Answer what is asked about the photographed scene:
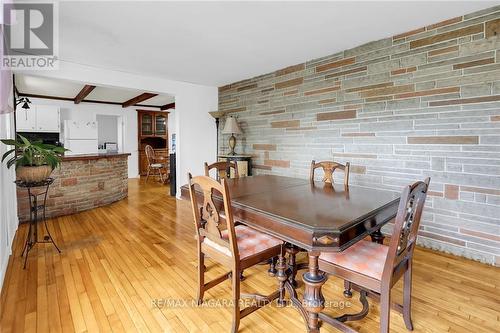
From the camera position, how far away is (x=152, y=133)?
337 inches

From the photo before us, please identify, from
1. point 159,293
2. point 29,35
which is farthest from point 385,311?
point 29,35

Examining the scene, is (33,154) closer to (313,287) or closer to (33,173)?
(33,173)

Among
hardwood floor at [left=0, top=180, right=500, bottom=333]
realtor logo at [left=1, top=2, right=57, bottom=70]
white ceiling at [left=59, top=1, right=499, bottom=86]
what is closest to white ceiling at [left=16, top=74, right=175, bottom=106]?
realtor logo at [left=1, top=2, right=57, bottom=70]

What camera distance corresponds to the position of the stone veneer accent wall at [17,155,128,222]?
12.5ft

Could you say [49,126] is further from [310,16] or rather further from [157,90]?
[310,16]

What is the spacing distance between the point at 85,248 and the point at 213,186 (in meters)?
2.15

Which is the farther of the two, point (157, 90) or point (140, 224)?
point (157, 90)

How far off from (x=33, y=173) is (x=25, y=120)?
5107 millimetres

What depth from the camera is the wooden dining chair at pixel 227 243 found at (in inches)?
57.9

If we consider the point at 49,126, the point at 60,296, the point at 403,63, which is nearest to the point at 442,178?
the point at 403,63

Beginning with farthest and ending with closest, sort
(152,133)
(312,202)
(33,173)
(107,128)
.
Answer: (152,133) < (107,128) < (33,173) < (312,202)

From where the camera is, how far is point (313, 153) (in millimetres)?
3713

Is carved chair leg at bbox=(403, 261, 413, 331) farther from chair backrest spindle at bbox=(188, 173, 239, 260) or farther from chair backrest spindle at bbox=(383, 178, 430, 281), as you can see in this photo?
chair backrest spindle at bbox=(188, 173, 239, 260)

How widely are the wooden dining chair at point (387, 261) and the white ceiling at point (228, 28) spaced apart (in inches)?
71.6
